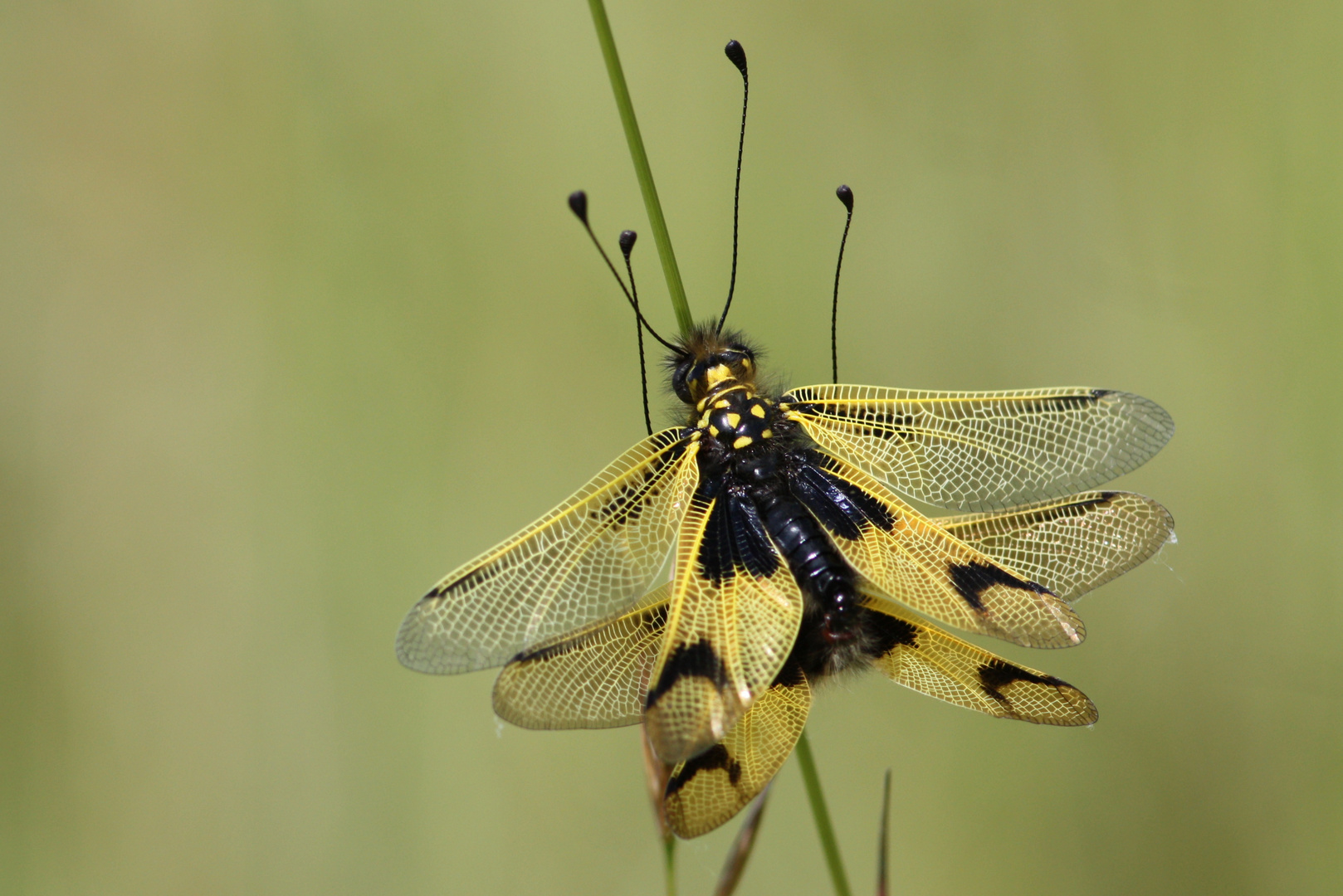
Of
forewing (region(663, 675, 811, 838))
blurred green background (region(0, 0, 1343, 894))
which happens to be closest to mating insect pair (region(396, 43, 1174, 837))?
forewing (region(663, 675, 811, 838))

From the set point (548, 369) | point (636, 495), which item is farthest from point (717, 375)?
point (548, 369)

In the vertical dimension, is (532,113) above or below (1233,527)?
above

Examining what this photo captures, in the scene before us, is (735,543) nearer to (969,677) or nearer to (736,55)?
(969,677)

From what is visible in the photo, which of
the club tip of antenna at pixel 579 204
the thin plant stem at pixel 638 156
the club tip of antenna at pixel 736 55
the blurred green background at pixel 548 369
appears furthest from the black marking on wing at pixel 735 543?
the blurred green background at pixel 548 369

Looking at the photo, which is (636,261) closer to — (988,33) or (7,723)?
(988,33)

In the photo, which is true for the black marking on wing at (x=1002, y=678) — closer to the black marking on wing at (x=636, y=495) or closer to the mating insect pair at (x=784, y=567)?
the mating insect pair at (x=784, y=567)

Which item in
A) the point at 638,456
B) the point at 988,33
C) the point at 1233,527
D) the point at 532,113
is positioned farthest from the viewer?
the point at 532,113

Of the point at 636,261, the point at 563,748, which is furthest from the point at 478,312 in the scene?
the point at 563,748
